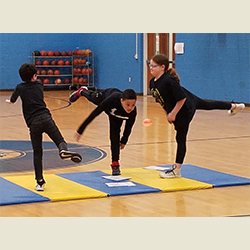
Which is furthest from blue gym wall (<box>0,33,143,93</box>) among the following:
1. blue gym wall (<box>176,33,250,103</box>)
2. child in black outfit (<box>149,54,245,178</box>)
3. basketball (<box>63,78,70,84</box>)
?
child in black outfit (<box>149,54,245,178</box>)

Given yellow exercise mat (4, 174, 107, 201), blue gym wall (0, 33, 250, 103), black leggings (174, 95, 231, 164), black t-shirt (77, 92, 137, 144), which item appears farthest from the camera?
blue gym wall (0, 33, 250, 103)

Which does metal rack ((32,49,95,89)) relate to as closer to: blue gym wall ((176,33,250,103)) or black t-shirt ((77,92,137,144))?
blue gym wall ((176,33,250,103))

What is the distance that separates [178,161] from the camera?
21.6 feet

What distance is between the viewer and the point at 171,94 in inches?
254

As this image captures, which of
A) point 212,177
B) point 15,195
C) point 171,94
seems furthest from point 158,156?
point 15,195

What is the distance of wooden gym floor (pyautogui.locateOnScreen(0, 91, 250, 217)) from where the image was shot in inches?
205

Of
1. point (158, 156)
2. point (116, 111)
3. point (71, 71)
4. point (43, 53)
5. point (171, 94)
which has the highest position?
point (43, 53)

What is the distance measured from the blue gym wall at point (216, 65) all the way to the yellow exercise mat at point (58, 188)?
9015mm

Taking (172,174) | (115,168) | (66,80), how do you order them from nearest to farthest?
(172,174)
(115,168)
(66,80)

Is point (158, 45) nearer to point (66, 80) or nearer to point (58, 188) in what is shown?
point (66, 80)

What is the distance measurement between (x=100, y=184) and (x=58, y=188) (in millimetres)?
485

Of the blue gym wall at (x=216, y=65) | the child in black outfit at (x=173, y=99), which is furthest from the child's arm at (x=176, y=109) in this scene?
the blue gym wall at (x=216, y=65)

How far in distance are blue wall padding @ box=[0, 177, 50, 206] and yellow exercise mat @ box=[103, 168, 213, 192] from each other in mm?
1279

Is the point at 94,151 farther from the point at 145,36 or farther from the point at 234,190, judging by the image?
the point at 145,36
